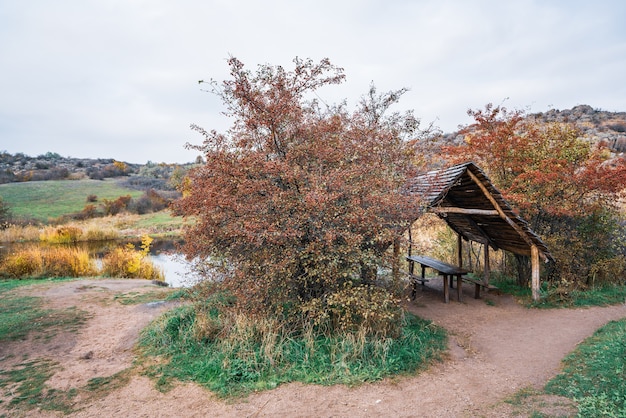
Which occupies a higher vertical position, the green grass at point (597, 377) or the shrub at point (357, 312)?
the shrub at point (357, 312)

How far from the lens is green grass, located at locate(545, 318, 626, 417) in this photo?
12.1 feet

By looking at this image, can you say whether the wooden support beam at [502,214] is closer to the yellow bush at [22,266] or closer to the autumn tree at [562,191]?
the autumn tree at [562,191]

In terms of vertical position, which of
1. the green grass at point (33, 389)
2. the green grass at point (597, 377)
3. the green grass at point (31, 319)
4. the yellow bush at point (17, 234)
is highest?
the yellow bush at point (17, 234)

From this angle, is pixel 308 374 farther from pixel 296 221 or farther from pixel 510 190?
pixel 510 190

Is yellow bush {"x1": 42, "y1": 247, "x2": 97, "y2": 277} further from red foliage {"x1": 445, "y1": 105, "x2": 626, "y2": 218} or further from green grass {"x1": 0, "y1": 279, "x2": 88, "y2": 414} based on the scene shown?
red foliage {"x1": 445, "y1": 105, "x2": 626, "y2": 218}

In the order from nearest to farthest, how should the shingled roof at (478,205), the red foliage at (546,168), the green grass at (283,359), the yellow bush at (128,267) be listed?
1. the green grass at (283,359)
2. the shingled roof at (478,205)
3. the red foliage at (546,168)
4. the yellow bush at (128,267)

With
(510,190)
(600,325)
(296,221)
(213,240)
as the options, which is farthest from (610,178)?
(213,240)

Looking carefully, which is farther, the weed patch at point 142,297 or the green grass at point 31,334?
the weed patch at point 142,297

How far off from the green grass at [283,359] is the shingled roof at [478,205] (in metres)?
2.62

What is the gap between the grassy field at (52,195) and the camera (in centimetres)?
2869

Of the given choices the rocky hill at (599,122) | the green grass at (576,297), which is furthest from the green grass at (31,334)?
the rocky hill at (599,122)

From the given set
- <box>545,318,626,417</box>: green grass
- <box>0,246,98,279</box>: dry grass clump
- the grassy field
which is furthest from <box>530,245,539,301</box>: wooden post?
the grassy field

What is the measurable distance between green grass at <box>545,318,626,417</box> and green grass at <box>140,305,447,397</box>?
1.66 meters

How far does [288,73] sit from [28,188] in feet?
130
